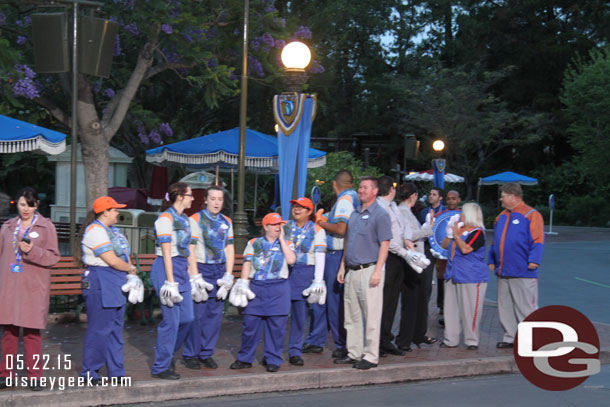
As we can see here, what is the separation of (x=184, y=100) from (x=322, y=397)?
21.8 m

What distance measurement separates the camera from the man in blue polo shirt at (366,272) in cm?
755

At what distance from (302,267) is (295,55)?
2.84 m

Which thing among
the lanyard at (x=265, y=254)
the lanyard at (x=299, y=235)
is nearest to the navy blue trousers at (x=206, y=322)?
the lanyard at (x=265, y=254)

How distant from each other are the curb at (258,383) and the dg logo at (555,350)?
0.90 feet

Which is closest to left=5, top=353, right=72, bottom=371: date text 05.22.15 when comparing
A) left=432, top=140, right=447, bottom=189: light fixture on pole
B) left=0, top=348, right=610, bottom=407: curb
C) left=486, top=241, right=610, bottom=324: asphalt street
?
left=0, top=348, right=610, bottom=407: curb

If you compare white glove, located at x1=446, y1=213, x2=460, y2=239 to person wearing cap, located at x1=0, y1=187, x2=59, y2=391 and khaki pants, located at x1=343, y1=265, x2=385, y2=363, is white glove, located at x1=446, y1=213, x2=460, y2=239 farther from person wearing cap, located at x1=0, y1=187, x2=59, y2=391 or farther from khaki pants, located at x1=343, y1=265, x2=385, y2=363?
person wearing cap, located at x1=0, y1=187, x2=59, y2=391

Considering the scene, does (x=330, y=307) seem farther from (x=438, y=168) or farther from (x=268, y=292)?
(x=438, y=168)

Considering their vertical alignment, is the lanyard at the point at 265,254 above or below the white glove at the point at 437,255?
above

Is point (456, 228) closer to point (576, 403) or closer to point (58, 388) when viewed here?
point (576, 403)

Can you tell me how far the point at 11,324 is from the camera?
6375 millimetres

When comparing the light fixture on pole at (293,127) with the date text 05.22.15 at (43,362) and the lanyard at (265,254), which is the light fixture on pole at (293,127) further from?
the date text 05.22.15 at (43,362)

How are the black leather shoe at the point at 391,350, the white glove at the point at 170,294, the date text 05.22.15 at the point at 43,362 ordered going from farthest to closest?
the black leather shoe at the point at 391,350 < the white glove at the point at 170,294 < the date text 05.22.15 at the point at 43,362

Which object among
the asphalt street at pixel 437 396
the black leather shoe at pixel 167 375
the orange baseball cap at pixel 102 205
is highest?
the orange baseball cap at pixel 102 205

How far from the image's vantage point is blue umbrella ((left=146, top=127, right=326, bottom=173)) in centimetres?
1617
